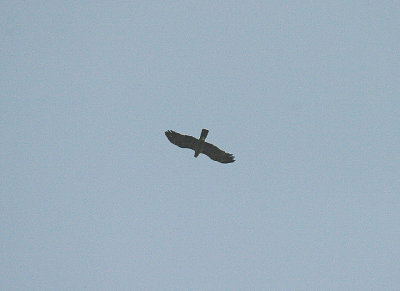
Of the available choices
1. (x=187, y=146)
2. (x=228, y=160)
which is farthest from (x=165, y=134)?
(x=228, y=160)

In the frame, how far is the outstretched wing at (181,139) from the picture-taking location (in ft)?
95.5

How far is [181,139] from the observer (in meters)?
29.3

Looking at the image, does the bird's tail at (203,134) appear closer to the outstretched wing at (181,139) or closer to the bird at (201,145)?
the bird at (201,145)

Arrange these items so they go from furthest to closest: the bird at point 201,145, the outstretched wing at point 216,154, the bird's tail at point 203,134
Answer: the outstretched wing at point 216,154
the bird at point 201,145
the bird's tail at point 203,134

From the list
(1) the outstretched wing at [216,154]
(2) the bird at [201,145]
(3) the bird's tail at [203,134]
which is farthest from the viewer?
(1) the outstretched wing at [216,154]

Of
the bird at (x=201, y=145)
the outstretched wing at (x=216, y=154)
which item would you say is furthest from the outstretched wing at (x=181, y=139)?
the outstretched wing at (x=216, y=154)

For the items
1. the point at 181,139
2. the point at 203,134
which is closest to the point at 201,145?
the point at 203,134

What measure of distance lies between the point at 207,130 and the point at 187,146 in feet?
6.99

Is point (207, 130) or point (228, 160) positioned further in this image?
point (228, 160)

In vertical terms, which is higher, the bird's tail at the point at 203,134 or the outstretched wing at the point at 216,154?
the bird's tail at the point at 203,134

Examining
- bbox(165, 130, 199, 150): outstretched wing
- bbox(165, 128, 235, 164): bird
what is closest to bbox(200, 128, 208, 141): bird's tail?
bbox(165, 128, 235, 164): bird

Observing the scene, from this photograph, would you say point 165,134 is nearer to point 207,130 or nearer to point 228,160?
point 207,130

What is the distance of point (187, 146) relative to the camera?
29.8 meters

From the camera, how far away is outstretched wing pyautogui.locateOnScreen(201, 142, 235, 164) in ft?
96.8
